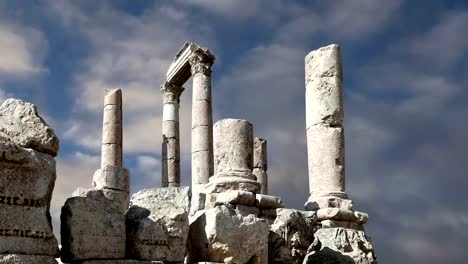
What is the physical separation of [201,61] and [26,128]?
1679cm

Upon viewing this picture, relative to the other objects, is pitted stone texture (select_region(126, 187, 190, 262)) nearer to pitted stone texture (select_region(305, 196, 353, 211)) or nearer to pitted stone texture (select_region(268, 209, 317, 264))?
pitted stone texture (select_region(268, 209, 317, 264))

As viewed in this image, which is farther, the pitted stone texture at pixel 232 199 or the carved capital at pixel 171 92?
the carved capital at pixel 171 92

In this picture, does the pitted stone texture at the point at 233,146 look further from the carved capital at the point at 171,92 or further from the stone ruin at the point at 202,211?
the carved capital at the point at 171,92

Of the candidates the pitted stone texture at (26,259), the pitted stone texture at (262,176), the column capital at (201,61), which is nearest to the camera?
the pitted stone texture at (26,259)

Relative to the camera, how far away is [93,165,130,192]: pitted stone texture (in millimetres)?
18391

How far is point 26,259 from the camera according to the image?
6.43 m

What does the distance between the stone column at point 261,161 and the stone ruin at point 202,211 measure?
5.46 metres

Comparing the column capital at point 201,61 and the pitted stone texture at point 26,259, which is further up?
the column capital at point 201,61

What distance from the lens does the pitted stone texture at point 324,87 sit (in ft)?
44.3

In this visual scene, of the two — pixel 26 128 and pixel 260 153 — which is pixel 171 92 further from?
pixel 26 128

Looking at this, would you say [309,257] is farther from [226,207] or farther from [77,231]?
[77,231]

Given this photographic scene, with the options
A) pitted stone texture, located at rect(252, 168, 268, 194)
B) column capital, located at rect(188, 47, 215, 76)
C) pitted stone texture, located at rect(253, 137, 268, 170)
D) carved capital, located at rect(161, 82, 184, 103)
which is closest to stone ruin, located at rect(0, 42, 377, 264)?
pitted stone texture, located at rect(252, 168, 268, 194)

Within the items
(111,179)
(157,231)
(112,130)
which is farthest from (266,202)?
(112,130)

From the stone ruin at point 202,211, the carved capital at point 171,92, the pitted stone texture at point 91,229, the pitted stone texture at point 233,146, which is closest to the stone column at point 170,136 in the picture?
the carved capital at point 171,92
